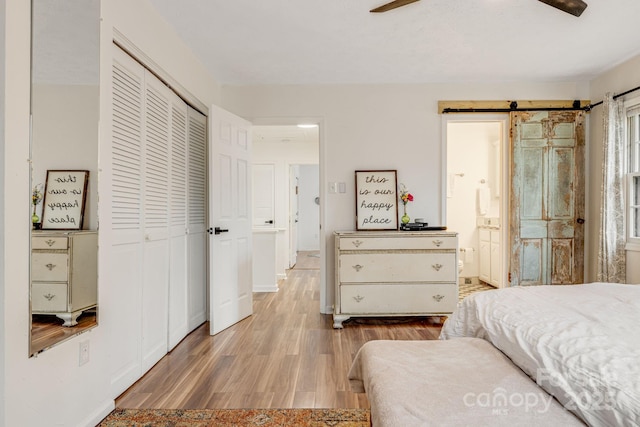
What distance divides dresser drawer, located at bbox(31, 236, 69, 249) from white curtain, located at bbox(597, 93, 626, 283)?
14.0 feet

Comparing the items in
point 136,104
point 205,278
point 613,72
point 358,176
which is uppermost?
point 613,72

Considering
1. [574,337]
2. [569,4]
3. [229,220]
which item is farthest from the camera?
[229,220]

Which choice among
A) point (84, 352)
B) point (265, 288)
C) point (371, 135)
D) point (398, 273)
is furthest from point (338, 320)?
point (84, 352)

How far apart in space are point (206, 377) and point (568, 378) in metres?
2.11

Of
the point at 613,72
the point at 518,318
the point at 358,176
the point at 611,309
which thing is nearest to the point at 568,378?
the point at 518,318

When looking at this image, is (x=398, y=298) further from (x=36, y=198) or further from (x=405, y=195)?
(x=36, y=198)

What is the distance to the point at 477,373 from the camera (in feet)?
4.14

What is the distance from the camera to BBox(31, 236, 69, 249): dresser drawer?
148cm

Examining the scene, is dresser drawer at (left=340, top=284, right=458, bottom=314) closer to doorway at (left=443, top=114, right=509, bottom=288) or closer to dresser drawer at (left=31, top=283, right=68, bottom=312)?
doorway at (left=443, top=114, right=509, bottom=288)

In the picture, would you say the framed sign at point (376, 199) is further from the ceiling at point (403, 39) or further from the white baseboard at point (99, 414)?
the white baseboard at point (99, 414)

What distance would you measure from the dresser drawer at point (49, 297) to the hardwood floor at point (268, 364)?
826 mm

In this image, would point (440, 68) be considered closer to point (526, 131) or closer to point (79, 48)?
point (526, 131)

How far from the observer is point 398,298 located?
348cm

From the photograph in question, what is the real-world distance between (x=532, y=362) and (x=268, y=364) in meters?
1.87
